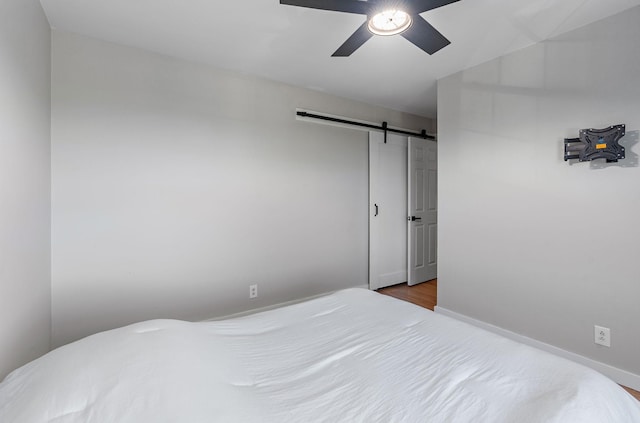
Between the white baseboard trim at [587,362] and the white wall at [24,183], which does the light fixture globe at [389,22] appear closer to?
the white wall at [24,183]

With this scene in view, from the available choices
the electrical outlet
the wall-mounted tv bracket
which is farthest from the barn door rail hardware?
the electrical outlet

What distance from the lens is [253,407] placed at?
0.90 metres

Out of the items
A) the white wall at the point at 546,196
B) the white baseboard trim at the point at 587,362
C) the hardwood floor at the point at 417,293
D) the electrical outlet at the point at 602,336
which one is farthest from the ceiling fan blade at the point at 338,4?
the hardwood floor at the point at 417,293

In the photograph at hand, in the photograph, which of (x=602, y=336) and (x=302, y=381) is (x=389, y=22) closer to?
(x=302, y=381)

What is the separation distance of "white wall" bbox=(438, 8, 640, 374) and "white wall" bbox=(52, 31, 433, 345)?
1.28 metres

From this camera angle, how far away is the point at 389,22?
1.65 m

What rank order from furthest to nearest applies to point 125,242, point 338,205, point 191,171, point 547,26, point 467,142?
point 338,205 → point 467,142 → point 191,171 → point 125,242 → point 547,26

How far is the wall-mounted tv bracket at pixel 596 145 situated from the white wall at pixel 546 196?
54 millimetres

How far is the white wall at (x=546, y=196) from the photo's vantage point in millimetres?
1917

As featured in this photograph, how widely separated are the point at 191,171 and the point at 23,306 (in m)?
1.39

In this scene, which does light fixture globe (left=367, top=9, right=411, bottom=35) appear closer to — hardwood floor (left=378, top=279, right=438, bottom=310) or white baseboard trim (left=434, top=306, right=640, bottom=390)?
white baseboard trim (left=434, top=306, right=640, bottom=390)

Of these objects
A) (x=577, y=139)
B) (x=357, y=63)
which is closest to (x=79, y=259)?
(x=357, y=63)

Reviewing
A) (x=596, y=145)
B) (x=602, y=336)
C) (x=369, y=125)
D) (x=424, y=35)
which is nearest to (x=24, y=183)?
(x=424, y=35)

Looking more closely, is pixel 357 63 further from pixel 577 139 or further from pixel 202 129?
pixel 577 139
